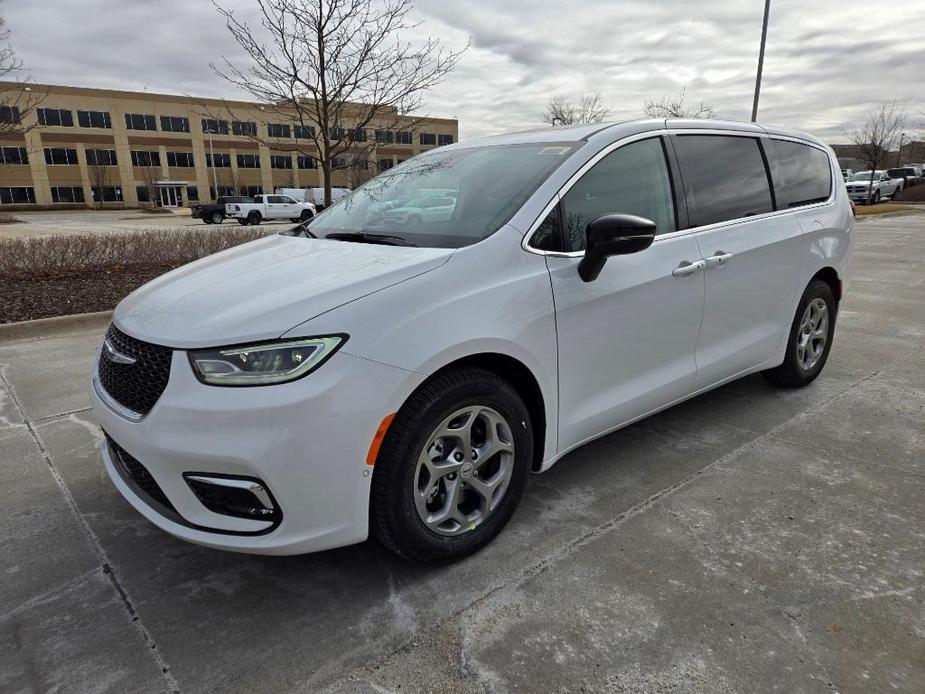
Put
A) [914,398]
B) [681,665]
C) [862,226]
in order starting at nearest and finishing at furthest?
[681,665], [914,398], [862,226]

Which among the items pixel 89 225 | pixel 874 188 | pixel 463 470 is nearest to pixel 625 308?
pixel 463 470

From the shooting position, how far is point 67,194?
6316 cm

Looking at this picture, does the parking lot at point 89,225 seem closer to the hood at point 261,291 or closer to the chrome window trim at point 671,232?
the hood at point 261,291

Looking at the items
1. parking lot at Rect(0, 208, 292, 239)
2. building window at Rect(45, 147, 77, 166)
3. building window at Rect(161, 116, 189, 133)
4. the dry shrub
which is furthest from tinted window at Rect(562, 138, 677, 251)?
building window at Rect(161, 116, 189, 133)

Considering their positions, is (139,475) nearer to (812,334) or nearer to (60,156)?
(812,334)

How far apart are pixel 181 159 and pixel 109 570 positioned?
73336 millimetres

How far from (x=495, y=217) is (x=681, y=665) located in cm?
183

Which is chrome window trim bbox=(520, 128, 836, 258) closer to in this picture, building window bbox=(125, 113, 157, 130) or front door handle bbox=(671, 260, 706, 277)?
front door handle bbox=(671, 260, 706, 277)

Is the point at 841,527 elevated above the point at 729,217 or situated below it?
below

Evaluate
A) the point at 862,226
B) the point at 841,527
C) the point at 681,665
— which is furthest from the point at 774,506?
the point at 862,226

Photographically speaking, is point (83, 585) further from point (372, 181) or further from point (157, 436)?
point (372, 181)

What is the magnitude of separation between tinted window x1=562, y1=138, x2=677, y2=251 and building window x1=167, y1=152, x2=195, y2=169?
7256 centimetres

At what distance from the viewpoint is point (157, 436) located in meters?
2.15

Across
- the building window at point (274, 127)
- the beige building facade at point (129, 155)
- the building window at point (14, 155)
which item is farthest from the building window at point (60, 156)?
the building window at point (274, 127)
